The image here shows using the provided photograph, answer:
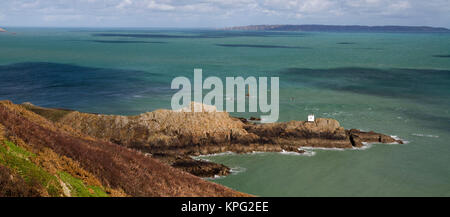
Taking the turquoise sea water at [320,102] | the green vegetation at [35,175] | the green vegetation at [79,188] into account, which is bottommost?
the turquoise sea water at [320,102]

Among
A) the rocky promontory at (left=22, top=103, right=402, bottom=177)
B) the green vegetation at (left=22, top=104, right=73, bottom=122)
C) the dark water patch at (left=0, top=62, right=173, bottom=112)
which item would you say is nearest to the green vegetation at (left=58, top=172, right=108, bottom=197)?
the rocky promontory at (left=22, top=103, right=402, bottom=177)

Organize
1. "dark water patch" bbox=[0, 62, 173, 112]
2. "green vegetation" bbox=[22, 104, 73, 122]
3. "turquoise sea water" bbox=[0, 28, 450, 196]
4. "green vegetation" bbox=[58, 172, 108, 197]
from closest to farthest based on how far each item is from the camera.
Result: 1. "green vegetation" bbox=[58, 172, 108, 197]
2. "turquoise sea water" bbox=[0, 28, 450, 196]
3. "green vegetation" bbox=[22, 104, 73, 122]
4. "dark water patch" bbox=[0, 62, 173, 112]

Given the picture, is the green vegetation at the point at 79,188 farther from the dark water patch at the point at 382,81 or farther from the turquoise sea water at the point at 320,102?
the dark water patch at the point at 382,81

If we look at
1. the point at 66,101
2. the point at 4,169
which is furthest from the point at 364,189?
the point at 66,101

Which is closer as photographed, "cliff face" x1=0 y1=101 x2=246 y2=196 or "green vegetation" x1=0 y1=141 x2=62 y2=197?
"green vegetation" x1=0 y1=141 x2=62 y2=197

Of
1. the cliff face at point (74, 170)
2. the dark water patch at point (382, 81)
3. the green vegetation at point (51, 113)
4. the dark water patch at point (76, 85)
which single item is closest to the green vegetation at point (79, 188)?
the cliff face at point (74, 170)

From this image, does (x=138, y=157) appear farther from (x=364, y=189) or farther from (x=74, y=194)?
(x=364, y=189)

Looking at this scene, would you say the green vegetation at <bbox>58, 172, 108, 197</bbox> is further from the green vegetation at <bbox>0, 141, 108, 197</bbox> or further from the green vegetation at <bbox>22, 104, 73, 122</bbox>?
the green vegetation at <bbox>22, 104, 73, 122</bbox>
